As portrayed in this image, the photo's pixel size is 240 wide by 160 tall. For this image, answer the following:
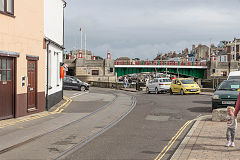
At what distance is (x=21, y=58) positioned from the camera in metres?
14.0

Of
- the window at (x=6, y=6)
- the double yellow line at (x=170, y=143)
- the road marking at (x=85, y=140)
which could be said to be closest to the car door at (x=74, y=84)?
the window at (x=6, y=6)

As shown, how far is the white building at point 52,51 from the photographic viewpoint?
55.4 ft

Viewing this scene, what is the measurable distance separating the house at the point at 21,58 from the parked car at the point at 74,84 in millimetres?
21151

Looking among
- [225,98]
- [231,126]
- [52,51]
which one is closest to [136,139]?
[231,126]

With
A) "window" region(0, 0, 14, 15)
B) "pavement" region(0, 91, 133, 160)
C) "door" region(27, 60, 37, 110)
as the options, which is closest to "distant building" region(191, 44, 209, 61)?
"door" region(27, 60, 37, 110)

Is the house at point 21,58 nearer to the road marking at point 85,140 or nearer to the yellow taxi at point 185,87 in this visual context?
the road marking at point 85,140

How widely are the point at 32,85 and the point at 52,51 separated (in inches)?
168

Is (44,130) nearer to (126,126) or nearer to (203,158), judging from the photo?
(126,126)

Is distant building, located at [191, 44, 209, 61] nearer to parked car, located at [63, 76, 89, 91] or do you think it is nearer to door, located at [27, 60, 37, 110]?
parked car, located at [63, 76, 89, 91]

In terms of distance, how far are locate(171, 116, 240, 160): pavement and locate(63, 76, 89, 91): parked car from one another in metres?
27.5

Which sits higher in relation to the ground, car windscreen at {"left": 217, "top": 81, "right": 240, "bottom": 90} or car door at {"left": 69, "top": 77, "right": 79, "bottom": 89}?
car windscreen at {"left": 217, "top": 81, "right": 240, "bottom": 90}

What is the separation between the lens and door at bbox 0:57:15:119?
41.8ft

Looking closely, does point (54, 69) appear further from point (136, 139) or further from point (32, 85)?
point (136, 139)

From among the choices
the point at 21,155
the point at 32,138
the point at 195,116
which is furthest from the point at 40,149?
the point at 195,116
